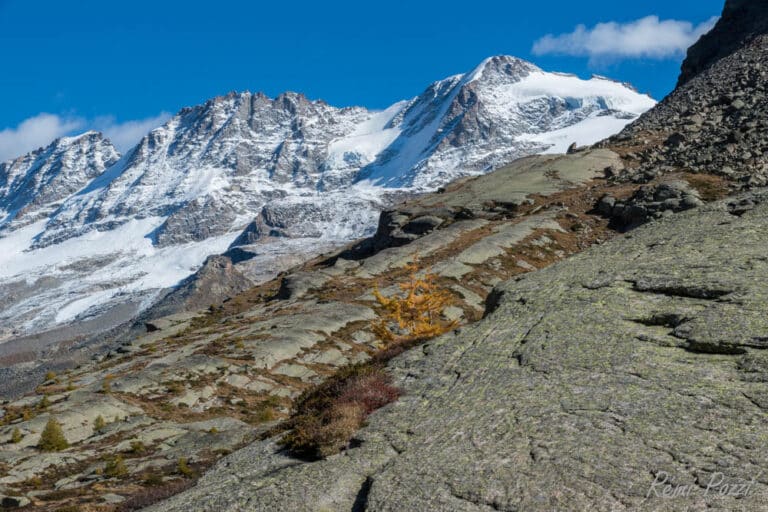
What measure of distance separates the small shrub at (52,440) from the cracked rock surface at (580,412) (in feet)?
54.2

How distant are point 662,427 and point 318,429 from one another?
7.61m

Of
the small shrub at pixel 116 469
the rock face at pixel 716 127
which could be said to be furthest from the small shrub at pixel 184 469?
the rock face at pixel 716 127

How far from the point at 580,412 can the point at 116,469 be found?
1858cm

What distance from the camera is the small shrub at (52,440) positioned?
89.8 feet

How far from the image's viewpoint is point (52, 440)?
27.6 metres

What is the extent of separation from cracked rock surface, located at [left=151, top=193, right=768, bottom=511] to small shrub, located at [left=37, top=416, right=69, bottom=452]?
16532 millimetres

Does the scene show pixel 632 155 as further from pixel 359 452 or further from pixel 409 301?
pixel 359 452

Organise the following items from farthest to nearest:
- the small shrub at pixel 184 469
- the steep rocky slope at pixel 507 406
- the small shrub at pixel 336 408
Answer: the small shrub at pixel 184 469, the small shrub at pixel 336 408, the steep rocky slope at pixel 507 406

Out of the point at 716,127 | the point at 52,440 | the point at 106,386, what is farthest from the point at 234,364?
the point at 716,127

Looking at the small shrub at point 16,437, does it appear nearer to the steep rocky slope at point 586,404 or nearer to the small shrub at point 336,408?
the steep rocky slope at point 586,404

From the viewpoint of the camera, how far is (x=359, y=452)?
1287 centimetres

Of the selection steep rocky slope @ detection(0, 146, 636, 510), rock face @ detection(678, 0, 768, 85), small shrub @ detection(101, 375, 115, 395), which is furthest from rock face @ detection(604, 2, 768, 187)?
small shrub @ detection(101, 375, 115, 395)

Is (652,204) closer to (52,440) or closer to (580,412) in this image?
(580,412)

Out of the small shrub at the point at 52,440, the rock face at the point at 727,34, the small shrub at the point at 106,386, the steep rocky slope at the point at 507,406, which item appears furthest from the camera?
the rock face at the point at 727,34
